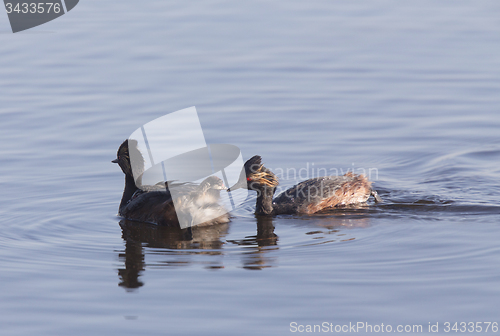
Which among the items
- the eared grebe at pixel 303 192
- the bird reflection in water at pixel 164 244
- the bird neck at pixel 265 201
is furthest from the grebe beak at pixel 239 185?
the bird reflection in water at pixel 164 244

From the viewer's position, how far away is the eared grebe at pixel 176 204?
27.4 ft

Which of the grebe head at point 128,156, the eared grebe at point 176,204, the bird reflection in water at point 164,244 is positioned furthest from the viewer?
the grebe head at point 128,156

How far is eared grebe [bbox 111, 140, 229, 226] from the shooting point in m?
8.35

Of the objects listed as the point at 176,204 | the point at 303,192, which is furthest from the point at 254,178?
the point at 176,204

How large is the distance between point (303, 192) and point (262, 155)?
68.6 inches

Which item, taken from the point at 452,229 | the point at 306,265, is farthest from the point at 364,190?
the point at 306,265

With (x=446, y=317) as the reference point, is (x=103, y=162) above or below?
above

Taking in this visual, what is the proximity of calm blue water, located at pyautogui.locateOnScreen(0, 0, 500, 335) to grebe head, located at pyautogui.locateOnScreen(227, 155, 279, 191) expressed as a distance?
0.43 m

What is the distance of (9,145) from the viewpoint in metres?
11.5

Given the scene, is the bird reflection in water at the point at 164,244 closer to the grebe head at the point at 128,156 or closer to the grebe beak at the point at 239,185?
the grebe beak at the point at 239,185

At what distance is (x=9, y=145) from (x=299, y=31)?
28.1 feet

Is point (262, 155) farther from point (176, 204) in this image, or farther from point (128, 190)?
point (176, 204)

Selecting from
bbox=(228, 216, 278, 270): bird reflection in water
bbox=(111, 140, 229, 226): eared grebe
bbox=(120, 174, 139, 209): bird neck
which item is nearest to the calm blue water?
bbox=(228, 216, 278, 270): bird reflection in water

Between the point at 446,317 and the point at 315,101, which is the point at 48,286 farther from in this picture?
the point at 315,101
